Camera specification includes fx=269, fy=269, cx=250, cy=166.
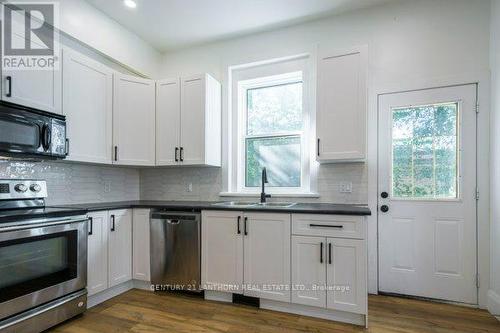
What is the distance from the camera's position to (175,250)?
276 cm

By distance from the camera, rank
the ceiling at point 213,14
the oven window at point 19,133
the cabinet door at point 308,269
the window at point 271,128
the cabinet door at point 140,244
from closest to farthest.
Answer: the oven window at point 19,133, the cabinet door at point 308,269, the ceiling at point 213,14, the cabinet door at point 140,244, the window at point 271,128

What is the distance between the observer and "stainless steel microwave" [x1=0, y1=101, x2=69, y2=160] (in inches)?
79.1

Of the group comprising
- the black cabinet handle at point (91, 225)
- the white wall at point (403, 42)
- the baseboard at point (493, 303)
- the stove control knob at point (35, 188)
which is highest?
the white wall at point (403, 42)

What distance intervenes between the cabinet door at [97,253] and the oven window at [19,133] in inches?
30.7

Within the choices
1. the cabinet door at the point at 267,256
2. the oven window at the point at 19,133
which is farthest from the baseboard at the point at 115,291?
the oven window at the point at 19,133

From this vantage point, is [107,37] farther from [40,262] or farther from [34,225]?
[40,262]

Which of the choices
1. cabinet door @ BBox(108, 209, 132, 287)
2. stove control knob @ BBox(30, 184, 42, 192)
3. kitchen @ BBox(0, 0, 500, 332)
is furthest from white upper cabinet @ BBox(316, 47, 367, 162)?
stove control knob @ BBox(30, 184, 42, 192)

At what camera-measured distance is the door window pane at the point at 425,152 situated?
8.47 ft

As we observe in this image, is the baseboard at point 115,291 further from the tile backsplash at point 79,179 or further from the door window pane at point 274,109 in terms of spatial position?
the door window pane at point 274,109

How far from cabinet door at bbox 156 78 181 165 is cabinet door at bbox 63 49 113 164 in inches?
21.3

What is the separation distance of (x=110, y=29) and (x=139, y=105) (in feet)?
2.89

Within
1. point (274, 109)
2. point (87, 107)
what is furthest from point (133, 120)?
point (274, 109)

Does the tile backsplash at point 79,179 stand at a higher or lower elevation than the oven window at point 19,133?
lower

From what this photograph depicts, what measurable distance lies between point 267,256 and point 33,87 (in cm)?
246
